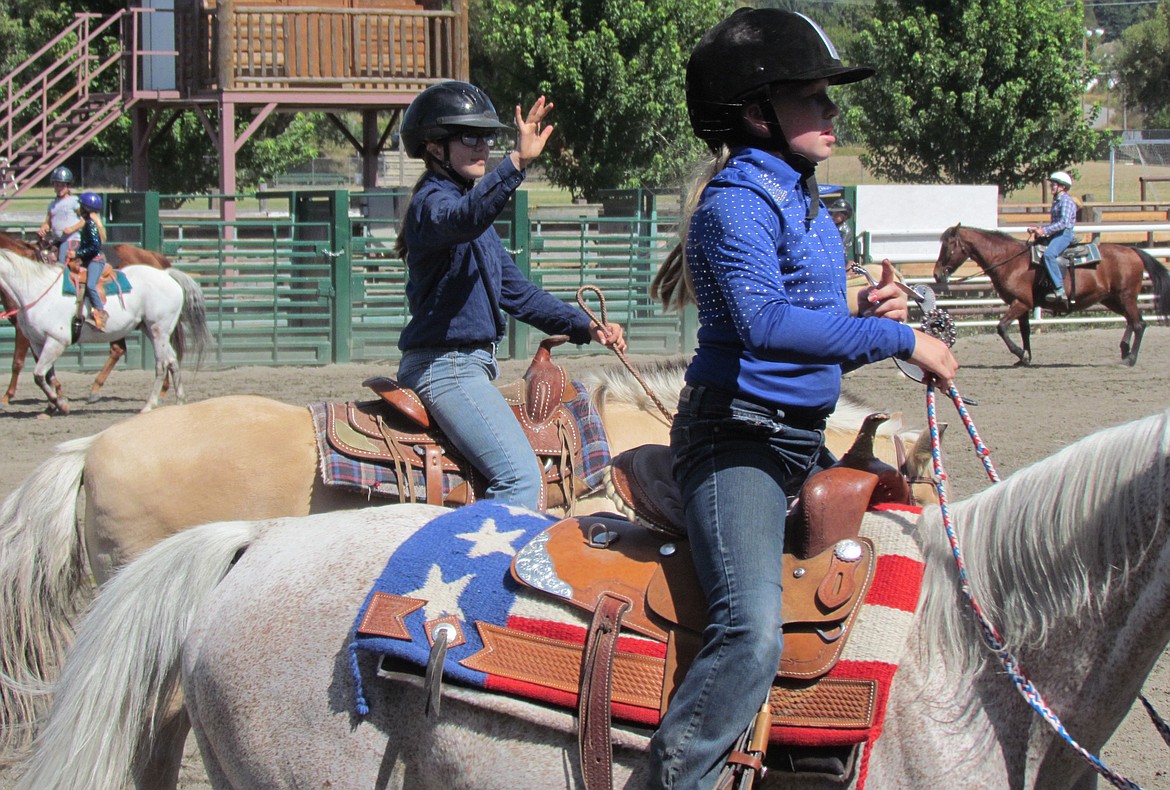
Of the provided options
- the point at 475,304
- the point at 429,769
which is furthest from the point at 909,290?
the point at 475,304

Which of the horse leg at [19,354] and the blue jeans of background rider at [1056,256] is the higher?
the blue jeans of background rider at [1056,256]

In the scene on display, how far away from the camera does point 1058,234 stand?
15422 millimetres

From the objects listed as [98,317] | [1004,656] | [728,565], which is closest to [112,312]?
[98,317]

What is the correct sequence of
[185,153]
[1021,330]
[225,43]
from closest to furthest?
1. [1021,330]
2. [225,43]
3. [185,153]

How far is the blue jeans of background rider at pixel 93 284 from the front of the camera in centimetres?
1220

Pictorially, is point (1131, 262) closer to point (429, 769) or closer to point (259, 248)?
point (259, 248)

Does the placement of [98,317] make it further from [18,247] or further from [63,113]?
[63,113]

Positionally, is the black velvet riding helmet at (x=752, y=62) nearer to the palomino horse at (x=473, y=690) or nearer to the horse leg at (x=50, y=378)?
the palomino horse at (x=473, y=690)

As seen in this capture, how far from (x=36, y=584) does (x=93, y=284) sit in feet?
29.3

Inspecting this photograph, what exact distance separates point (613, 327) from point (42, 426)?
8.05 m

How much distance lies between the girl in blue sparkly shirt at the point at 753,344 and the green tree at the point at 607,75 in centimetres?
1908

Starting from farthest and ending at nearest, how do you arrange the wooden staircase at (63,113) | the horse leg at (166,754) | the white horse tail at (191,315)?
the wooden staircase at (63,113)
the white horse tail at (191,315)
the horse leg at (166,754)

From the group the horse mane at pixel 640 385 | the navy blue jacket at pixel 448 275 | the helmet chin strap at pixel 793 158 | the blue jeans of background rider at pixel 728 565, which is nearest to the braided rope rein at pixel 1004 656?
the blue jeans of background rider at pixel 728 565

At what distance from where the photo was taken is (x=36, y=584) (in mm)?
4059
